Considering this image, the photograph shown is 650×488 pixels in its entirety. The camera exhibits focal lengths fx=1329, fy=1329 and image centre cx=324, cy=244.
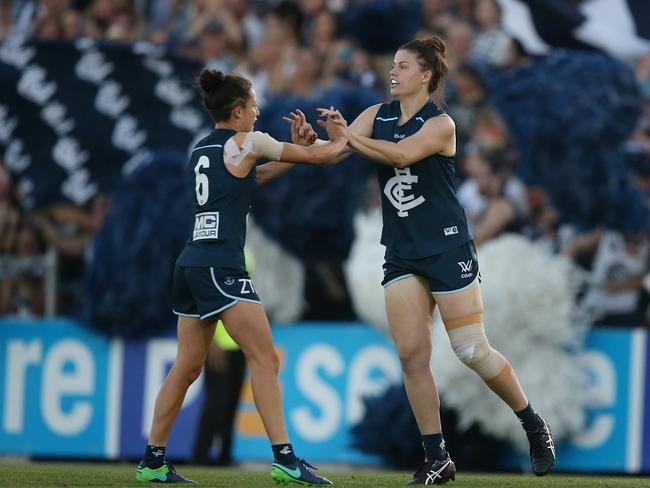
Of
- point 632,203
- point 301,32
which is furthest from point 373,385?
point 301,32

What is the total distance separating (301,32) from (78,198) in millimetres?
2827

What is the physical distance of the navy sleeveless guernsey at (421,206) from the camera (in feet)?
22.1

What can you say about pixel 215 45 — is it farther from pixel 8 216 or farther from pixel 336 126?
pixel 336 126

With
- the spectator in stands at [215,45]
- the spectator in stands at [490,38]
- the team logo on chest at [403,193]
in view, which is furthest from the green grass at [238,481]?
the spectator in stands at [215,45]

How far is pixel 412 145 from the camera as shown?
21.6 ft

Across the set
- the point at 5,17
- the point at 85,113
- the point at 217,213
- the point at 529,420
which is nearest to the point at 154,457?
the point at 217,213

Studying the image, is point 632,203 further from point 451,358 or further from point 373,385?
point 373,385

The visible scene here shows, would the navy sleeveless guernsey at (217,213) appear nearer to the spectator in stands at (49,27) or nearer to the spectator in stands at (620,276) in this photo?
the spectator in stands at (620,276)

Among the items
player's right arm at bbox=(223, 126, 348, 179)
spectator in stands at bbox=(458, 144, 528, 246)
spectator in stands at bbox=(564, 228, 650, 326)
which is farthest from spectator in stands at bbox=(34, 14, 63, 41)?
player's right arm at bbox=(223, 126, 348, 179)

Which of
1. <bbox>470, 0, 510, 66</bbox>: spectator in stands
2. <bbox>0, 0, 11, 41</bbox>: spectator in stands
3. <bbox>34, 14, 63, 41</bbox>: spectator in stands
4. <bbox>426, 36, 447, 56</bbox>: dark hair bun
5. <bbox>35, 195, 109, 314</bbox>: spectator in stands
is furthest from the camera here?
<bbox>0, 0, 11, 41</bbox>: spectator in stands

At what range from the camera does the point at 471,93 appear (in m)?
10.9

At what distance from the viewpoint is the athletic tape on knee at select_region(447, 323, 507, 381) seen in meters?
6.72

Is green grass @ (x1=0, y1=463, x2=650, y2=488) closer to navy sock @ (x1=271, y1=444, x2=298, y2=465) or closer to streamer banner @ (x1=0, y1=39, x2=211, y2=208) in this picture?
navy sock @ (x1=271, y1=444, x2=298, y2=465)

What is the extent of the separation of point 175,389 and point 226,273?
66cm
